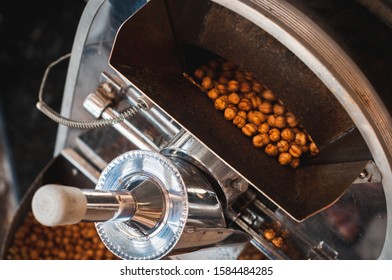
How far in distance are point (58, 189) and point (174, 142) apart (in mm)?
422

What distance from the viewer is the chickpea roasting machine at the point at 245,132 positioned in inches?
38.3

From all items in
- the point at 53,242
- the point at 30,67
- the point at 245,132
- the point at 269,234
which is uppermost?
the point at 245,132

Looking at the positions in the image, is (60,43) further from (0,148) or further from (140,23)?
(140,23)

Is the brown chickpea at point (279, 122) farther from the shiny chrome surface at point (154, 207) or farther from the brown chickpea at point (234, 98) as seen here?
the shiny chrome surface at point (154, 207)

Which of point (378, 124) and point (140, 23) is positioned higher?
point (378, 124)

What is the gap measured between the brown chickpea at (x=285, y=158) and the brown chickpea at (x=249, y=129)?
76mm

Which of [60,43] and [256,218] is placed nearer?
[256,218]

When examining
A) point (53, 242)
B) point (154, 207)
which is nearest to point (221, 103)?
point (154, 207)

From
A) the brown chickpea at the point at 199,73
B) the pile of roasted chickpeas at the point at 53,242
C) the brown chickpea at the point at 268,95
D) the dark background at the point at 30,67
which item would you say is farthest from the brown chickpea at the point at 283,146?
the dark background at the point at 30,67

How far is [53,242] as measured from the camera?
5.73 feet

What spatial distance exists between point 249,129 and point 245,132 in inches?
0.4

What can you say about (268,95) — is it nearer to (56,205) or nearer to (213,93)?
(213,93)

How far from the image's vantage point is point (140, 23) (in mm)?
1122
